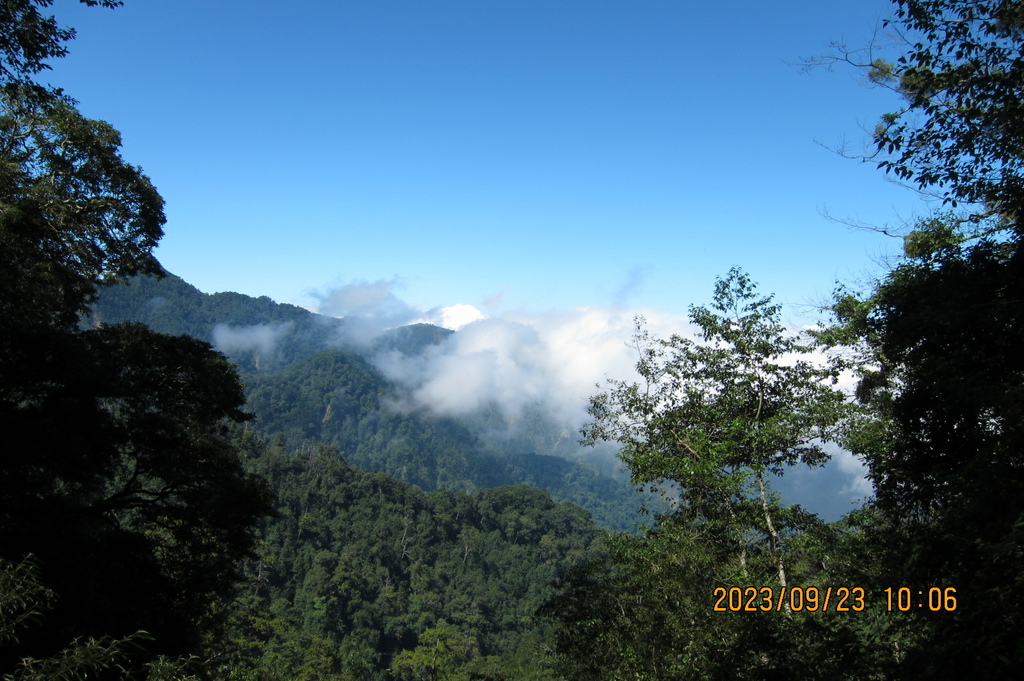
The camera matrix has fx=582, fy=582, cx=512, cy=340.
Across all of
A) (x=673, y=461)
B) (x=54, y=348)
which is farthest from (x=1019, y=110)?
(x=54, y=348)

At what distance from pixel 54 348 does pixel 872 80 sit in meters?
11.7

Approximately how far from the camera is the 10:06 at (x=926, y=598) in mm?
5129

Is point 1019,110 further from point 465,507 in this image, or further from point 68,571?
point 465,507

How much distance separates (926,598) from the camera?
17.6ft

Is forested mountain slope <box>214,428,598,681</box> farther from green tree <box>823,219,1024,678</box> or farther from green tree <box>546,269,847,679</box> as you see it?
green tree <box>823,219,1024,678</box>

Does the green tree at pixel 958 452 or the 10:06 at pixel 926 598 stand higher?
the green tree at pixel 958 452

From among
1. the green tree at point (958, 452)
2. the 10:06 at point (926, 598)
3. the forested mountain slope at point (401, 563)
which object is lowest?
the forested mountain slope at point (401, 563)

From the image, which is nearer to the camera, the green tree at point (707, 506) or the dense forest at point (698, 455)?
the dense forest at point (698, 455)

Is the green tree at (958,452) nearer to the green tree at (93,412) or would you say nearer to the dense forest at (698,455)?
the dense forest at (698,455)

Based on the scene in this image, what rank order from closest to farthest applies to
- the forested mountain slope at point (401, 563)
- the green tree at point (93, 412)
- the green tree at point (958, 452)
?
the green tree at point (958, 452), the green tree at point (93, 412), the forested mountain slope at point (401, 563)

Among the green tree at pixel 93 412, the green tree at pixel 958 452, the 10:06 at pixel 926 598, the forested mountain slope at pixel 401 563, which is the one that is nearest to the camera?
the green tree at pixel 958 452

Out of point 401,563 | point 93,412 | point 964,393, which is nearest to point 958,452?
point 964,393

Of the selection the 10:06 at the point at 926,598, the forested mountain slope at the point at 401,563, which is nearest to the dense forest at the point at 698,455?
the 10:06 at the point at 926,598

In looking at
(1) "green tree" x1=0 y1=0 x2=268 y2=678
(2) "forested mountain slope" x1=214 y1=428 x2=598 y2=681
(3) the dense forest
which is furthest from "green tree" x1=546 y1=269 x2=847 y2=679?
(2) "forested mountain slope" x1=214 y1=428 x2=598 y2=681
